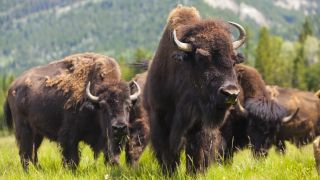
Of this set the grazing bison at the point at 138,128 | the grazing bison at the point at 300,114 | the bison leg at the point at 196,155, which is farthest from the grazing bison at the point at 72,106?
the grazing bison at the point at 300,114

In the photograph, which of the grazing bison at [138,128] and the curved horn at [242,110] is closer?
the grazing bison at [138,128]

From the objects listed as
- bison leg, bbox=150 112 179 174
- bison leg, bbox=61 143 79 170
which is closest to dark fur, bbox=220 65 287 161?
bison leg, bbox=61 143 79 170

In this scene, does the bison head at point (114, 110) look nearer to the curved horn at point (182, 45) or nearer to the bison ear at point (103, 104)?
the bison ear at point (103, 104)

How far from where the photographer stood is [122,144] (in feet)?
29.2

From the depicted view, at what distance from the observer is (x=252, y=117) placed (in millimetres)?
11398

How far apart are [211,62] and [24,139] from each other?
587 cm

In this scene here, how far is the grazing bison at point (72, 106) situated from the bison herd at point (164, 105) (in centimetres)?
2

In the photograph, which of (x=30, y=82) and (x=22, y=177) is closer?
(x=22, y=177)

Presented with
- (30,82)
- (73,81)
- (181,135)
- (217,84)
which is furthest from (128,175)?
(30,82)

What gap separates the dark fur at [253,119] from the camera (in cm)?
1120

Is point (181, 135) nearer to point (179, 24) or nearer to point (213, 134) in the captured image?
point (213, 134)

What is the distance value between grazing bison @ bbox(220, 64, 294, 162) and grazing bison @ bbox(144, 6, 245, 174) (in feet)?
12.1

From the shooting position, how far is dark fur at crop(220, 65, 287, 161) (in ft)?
36.7

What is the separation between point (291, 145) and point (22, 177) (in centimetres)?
1188
